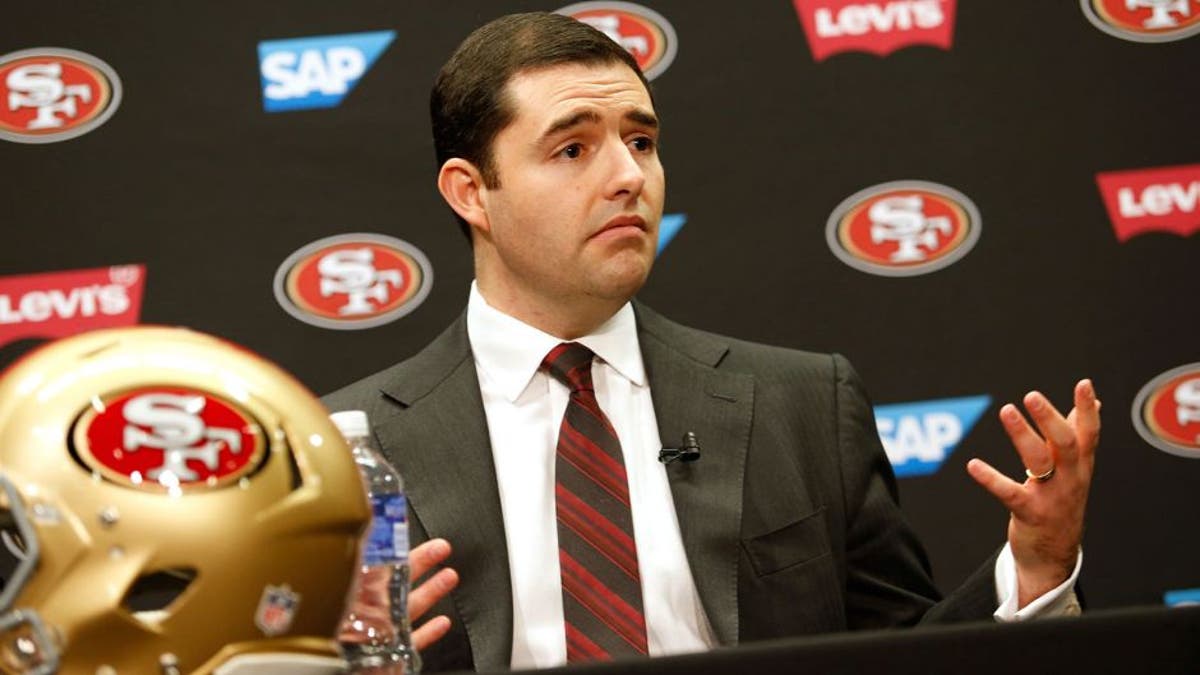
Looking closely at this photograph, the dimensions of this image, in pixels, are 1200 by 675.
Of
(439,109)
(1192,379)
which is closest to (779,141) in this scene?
(439,109)

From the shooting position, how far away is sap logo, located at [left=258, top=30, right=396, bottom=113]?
275cm

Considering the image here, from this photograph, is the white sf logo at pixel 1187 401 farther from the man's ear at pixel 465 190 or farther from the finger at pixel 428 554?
the finger at pixel 428 554

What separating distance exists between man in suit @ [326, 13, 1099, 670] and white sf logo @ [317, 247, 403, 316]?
32cm

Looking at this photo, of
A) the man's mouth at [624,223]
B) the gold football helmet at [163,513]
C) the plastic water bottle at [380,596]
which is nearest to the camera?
the gold football helmet at [163,513]

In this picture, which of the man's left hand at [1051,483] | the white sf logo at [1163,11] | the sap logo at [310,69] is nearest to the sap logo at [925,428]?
the white sf logo at [1163,11]

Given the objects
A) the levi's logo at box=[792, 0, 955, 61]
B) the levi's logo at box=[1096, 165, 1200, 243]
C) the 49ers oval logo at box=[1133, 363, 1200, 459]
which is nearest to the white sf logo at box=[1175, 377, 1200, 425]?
the 49ers oval logo at box=[1133, 363, 1200, 459]

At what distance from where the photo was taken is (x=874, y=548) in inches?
87.8

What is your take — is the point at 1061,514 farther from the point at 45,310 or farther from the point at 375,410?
the point at 45,310

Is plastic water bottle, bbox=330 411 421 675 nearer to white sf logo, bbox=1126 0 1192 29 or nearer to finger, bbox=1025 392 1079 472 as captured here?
finger, bbox=1025 392 1079 472

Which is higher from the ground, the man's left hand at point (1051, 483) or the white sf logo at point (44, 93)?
the white sf logo at point (44, 93)

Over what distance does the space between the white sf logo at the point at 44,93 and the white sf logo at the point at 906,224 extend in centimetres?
143

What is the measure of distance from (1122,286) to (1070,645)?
1950 millimetres

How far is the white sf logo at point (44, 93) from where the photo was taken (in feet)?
8.94

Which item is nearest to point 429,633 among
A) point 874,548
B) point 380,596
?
point 380,596
